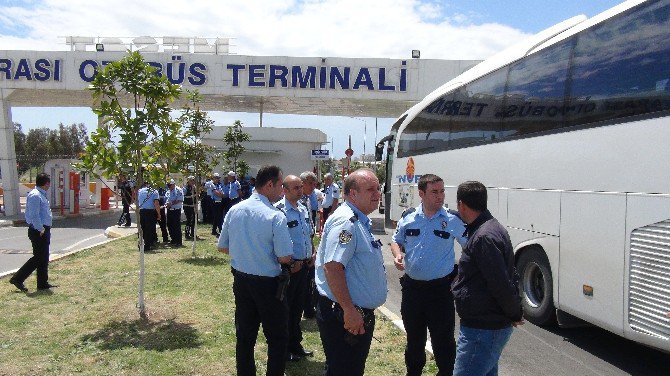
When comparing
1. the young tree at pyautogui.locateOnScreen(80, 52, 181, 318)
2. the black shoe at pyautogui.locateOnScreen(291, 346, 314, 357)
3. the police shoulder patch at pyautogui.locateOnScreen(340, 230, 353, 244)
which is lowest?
the black shoe at pyautogui.locateOnScreen(291, 346, 314, 357)

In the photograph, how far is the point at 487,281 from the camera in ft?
11.8

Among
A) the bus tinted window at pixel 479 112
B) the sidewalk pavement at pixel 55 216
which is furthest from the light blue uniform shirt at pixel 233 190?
the bus tinted window at pixel 479 112

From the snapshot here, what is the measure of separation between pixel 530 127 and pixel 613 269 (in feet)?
7.59

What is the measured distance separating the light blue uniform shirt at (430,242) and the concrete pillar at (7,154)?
22.7m

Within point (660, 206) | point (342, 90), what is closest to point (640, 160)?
point (660, 206)

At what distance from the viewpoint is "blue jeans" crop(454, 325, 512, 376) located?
3738 millimetres

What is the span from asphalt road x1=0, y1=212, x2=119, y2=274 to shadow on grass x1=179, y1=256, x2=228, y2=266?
11.2 feet

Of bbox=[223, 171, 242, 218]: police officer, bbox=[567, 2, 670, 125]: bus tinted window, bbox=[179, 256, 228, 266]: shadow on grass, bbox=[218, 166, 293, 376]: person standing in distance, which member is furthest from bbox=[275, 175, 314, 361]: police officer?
bbox=[223, 171, 242, 218]: police officer

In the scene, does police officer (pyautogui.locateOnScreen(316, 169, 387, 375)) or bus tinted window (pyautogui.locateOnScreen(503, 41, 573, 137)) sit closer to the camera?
police officer (pyautogui.locateOnScreen(316, 169, 387, 375))

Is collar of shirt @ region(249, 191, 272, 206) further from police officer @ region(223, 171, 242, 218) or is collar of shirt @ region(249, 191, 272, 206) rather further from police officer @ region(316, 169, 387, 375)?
police officer @ region(223, 171, 242, 218)

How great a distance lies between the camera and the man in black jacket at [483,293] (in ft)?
11.8

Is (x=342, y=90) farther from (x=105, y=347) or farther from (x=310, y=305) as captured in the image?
(x=105, y=347)

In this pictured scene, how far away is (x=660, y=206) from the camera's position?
17.2ft

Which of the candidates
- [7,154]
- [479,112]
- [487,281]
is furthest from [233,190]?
[487,281]
